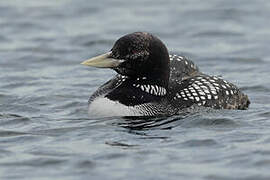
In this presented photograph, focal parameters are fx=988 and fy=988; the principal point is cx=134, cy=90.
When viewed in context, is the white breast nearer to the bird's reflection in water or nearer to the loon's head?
the bird's reflection in water

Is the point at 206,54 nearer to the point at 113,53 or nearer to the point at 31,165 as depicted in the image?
the point at 113,53

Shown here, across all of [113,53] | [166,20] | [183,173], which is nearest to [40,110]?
[113,53]

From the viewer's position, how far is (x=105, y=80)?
12.1 m

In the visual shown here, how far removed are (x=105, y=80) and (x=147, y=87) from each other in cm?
230

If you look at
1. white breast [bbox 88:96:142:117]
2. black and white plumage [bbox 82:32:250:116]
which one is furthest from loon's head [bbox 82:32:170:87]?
white breast [bbox 88:96:142:117]

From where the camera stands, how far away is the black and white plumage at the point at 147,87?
9625 millimetres

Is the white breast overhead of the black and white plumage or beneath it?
beneath

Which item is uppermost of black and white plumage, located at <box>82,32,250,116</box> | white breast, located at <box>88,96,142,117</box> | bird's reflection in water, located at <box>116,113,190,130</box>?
black and white plumage, located at <box>82,32,250,116</box>

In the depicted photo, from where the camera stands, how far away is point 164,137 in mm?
9062

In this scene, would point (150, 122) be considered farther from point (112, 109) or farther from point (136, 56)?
point (136, 56)

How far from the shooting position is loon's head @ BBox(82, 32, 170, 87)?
9.59 meters

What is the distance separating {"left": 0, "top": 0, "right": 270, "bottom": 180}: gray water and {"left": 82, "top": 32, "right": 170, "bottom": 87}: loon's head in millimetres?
518

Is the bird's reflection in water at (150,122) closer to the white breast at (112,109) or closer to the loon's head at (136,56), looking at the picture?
the white breast at (112,109)

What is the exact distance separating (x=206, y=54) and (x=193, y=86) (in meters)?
3.56
